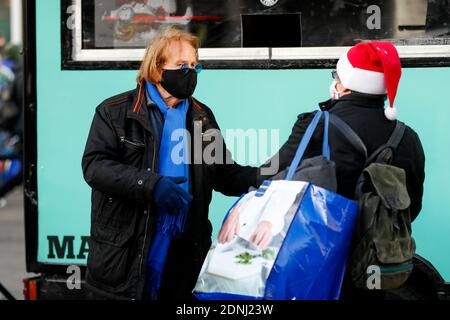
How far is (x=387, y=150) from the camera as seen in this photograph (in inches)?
138

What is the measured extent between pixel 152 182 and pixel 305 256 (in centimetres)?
75

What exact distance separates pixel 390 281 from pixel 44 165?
7.04ft

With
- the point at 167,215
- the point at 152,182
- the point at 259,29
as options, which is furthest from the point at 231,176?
the point at 259,29

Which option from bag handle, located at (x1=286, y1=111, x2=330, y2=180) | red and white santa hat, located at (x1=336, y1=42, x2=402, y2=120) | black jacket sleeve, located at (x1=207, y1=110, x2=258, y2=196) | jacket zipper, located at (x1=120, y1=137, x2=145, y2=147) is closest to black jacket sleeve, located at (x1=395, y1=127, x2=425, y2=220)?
red and white santa hat, located at (x1=336, y1=42, x2=402, y2=120)

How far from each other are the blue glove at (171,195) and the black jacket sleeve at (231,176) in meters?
0.40

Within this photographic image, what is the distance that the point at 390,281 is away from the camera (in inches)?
137

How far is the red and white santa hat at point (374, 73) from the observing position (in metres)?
3.56

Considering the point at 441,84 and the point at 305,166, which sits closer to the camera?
the point at 305,166

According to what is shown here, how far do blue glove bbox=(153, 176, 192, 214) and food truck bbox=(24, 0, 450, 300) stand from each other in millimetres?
855

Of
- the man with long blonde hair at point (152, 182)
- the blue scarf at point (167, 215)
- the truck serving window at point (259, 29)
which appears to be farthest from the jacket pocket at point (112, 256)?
the truck serving window at point (259, 29)

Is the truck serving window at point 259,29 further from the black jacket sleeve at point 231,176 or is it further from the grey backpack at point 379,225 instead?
the grey backpack at point 379,225
